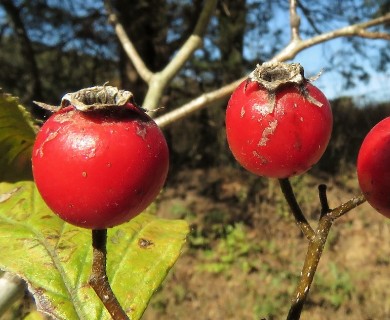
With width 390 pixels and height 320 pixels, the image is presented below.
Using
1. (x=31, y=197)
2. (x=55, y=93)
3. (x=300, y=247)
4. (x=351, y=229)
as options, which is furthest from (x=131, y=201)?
(x=55, y=93)

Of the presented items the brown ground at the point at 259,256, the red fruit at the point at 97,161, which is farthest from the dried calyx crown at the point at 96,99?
A: the brown ground at the point at 259,256

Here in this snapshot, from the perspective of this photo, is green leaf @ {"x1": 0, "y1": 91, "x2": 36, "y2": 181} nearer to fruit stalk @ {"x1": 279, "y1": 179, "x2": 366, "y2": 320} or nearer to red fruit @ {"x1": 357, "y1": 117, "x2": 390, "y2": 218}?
fruit stalk @ {"x1": 279, "y1": 179, "x2": 366, "y2": 320}

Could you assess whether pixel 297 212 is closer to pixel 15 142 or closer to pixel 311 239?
pixel 311 239

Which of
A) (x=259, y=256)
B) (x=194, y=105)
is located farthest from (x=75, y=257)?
(x=259, y=256)

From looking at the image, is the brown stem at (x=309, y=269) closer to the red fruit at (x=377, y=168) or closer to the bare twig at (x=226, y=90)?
the red fruit at (x=377, y=168)

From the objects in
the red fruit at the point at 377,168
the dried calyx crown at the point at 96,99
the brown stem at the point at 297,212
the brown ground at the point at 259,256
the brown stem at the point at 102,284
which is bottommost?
the brown ground at the point at 259,256

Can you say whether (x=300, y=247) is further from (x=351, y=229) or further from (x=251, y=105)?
(x=251, y=105)

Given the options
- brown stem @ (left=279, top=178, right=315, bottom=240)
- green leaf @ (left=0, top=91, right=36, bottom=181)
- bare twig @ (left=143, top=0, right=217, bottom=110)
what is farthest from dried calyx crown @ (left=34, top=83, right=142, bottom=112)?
bare twig @ (left=143, top=0, right=217, bottom=110)
